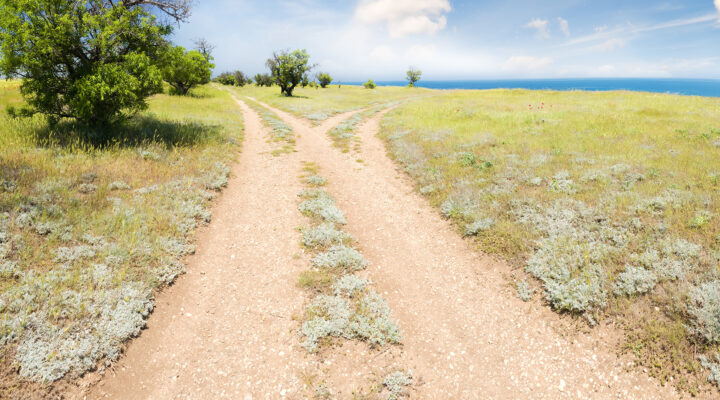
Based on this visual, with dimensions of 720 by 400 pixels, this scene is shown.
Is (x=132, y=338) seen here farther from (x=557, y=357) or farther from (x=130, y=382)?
(x=557, y=357)

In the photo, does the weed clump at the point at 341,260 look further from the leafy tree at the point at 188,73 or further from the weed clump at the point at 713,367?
the leafy tree at the point at 188,73

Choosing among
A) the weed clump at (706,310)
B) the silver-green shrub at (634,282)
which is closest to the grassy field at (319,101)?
the silver-green shrub at (634,282)

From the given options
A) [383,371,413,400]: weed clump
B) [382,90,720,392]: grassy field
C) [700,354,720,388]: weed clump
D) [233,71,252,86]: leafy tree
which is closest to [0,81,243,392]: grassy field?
[383,371,413,400]: weed clump

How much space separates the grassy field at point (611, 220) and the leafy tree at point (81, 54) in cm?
1380

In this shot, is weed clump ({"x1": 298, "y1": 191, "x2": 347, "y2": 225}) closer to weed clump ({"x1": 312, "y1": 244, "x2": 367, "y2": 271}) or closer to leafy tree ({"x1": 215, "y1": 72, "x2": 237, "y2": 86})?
weed clump ({"x1": 312, "y1": 244, "x2": 367, "y2": 271})

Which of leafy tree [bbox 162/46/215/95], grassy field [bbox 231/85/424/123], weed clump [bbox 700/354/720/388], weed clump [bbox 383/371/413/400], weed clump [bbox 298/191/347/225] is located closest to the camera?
weed clump [bbox 700/354/720/388]

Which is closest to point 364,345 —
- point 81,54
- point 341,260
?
point 341,260

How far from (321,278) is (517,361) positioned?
4.42 meters

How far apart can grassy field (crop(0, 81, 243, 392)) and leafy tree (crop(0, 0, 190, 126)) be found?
5.69ft

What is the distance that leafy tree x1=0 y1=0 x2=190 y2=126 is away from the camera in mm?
11617

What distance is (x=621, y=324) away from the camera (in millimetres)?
5703

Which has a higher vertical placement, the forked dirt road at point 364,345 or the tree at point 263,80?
the tree at point 263,80

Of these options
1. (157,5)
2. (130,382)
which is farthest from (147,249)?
(157,5)

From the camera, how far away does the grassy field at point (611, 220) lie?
544 cm
